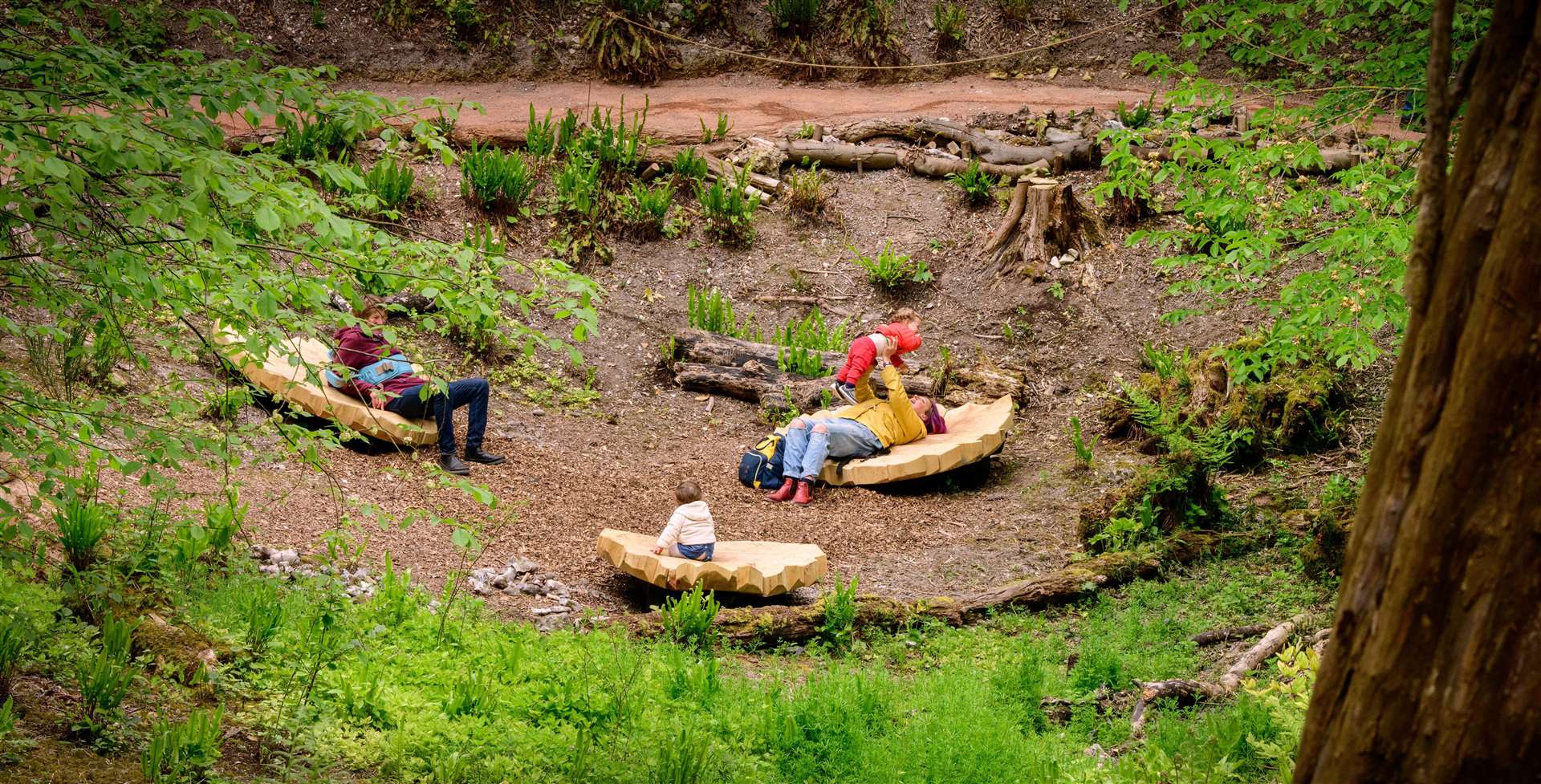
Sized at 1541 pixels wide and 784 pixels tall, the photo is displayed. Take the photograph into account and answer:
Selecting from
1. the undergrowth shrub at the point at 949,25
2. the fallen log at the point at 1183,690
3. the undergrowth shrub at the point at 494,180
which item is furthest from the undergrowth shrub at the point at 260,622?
the undergrowth shrub at the point at 949,25

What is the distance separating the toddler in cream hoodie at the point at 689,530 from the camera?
646 cm

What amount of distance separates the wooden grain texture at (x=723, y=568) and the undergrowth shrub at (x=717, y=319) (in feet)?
13.6

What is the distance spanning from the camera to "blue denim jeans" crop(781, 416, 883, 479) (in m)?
8.38

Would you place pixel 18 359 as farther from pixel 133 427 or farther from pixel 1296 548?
pixel 1296 548

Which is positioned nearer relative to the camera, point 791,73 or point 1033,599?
point 1033,599

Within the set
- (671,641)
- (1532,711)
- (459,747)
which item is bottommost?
(671,641)

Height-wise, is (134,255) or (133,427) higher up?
(134,255)

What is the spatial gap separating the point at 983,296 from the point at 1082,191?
1.82 m

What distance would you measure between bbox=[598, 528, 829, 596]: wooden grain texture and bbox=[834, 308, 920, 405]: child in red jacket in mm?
2184

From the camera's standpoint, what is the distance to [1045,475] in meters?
8.84

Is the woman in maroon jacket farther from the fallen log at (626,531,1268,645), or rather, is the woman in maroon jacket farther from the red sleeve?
the red sleeve

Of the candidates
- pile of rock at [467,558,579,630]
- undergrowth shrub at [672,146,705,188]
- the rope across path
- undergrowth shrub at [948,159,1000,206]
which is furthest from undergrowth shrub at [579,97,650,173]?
pile of rock at [467,558,579,630]

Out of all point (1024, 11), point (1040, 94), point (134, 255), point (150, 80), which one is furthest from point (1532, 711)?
point (1024, 11)

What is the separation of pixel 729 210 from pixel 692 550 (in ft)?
19.7
